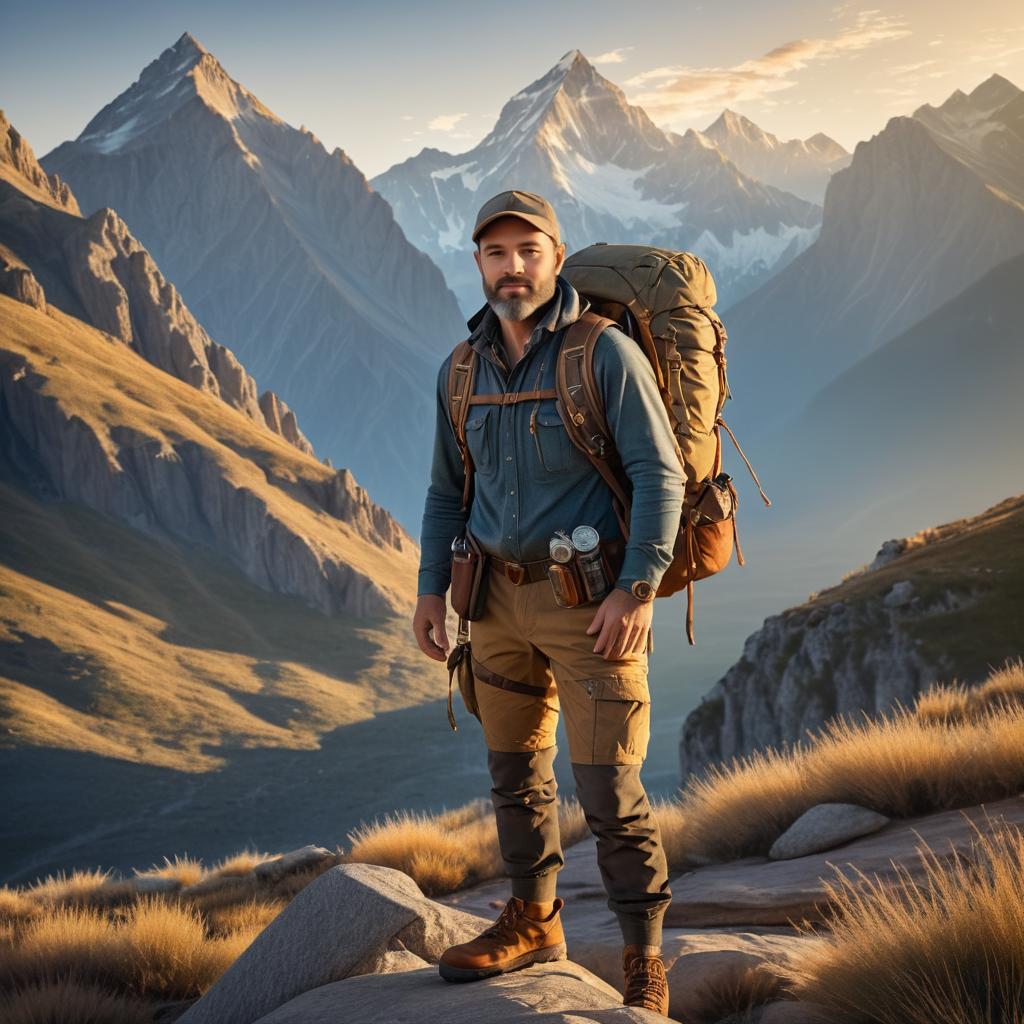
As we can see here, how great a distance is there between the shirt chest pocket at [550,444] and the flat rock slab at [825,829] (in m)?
4.11

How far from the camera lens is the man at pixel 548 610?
13.3 feet

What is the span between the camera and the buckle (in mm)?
4277

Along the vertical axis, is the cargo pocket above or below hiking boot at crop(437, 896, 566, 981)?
above

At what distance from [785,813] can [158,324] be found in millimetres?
121189

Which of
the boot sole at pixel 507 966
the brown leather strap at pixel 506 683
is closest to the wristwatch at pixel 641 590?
the brown leather strap at pixel 506 683

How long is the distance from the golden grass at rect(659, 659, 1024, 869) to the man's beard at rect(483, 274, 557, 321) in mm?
4765

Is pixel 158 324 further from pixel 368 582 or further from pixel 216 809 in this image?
pixel 216 809

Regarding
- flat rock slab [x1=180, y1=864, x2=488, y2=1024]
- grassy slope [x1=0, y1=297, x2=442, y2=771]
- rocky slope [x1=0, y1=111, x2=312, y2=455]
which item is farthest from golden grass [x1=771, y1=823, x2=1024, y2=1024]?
rocky slope [x1=0, y1=111, x2=312, y2=455]

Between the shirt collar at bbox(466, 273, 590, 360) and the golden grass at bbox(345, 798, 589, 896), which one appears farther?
the golden grass at bbox(345, 798, 589, 896)

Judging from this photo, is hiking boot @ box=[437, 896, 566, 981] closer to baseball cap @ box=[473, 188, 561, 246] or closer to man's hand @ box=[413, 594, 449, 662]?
man's hand @ box=[413, 594, 449, 662]

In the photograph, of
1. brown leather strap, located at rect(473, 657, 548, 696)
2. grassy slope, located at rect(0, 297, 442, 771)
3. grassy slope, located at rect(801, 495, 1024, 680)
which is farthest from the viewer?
grassy slope, located at rect(0, 297, 442, 771)

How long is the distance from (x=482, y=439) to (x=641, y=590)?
100cm

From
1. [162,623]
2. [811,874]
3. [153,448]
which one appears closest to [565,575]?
[811,874]

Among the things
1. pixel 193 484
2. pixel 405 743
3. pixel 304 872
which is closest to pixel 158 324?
pixel 193 484
